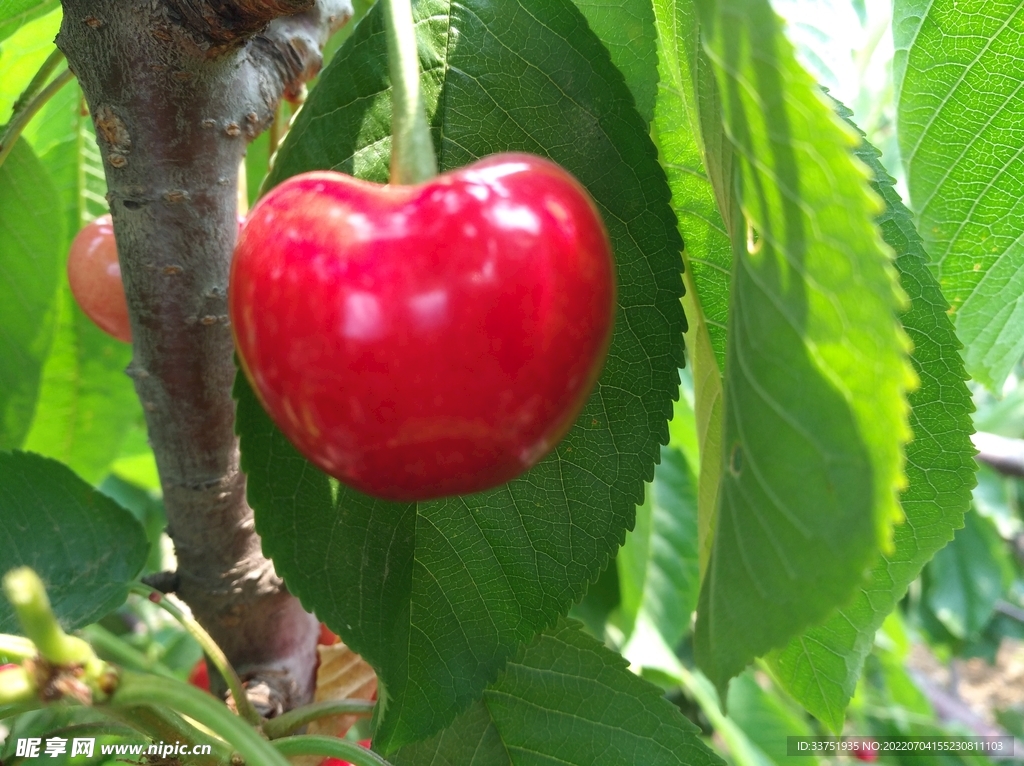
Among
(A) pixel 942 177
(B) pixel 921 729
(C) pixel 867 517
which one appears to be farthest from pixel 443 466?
(B) pixel 921 729

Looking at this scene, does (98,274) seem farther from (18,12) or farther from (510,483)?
(510,483)

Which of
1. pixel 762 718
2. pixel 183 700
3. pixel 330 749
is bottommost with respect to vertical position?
pixel 762 718

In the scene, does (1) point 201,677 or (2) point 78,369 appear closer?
(1) point 201,677

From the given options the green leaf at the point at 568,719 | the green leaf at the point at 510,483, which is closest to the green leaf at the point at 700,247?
the green leaf at the point at 510,483

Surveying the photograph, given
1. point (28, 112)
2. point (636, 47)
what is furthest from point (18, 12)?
point (636, 47)

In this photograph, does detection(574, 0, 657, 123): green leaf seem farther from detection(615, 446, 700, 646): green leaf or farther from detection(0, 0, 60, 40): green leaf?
detection(615, 446, 700, 646): green leaf

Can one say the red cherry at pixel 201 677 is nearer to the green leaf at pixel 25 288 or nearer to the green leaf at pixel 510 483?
the green leaf at pixel 25 288
